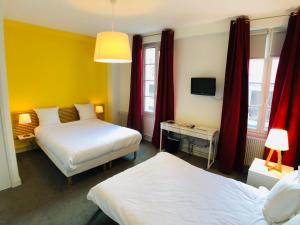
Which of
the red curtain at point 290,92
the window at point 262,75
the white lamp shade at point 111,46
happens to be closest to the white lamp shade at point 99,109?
the white lamp shade at point 111,46

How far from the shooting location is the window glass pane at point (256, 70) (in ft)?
9.16

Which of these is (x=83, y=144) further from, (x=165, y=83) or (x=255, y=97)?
(x=255, y=97)

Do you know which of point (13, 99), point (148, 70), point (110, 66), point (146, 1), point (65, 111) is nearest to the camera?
point (146, 1)

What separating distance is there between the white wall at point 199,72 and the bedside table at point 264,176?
1132 mm

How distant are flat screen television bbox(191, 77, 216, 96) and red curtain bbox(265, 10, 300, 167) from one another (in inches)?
35.4

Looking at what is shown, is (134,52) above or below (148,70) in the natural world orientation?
above

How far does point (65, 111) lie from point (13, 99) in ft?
3.08

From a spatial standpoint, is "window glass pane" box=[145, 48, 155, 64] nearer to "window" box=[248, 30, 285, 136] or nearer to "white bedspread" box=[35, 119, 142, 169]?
"white bedspread" box=[35, 119, 142, 169]

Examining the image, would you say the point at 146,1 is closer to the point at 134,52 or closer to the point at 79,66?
the point at 134,52

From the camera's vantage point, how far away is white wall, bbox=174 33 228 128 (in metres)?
3.12

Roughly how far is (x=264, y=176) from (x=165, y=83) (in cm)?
228

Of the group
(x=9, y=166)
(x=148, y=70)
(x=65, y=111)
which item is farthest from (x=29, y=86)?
(x=148, y=70)

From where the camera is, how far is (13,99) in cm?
329

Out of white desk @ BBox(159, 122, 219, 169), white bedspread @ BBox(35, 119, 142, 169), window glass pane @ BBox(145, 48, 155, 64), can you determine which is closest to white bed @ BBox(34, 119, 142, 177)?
white bedspread @ BBox(35, 119, 142, 169)
